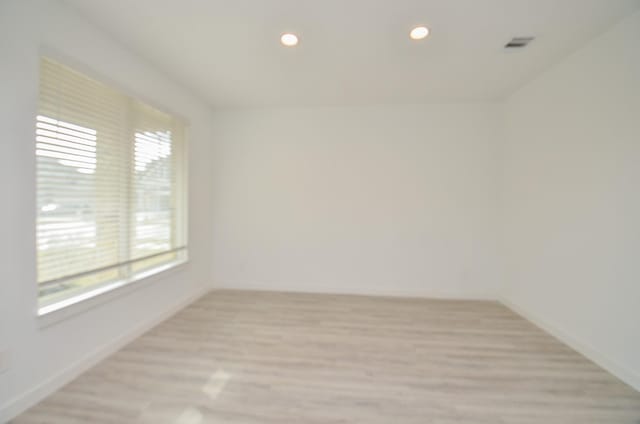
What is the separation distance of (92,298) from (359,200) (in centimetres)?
298

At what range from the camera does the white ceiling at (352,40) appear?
1.93 metres

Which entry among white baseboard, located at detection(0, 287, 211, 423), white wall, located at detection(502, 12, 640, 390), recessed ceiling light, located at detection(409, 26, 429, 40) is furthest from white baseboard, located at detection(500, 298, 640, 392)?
white baseboard, located at detection(0, 287, 211, 423)

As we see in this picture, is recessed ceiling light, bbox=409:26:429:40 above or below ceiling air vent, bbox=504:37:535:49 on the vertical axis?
below

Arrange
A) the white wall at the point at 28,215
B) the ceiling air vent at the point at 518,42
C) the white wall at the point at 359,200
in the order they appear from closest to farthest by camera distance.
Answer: the white wall at the point at 28,215 < the ceiling air vent at the point at 518,42 < the white wall at the point at 359,200

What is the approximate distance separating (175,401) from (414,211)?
3.23 metres

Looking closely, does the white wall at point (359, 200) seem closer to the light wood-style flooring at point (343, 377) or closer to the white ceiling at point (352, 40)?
the white ceiling at point (352, 40)

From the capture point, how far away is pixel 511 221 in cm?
348

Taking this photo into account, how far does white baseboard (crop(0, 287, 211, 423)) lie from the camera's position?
1.61m

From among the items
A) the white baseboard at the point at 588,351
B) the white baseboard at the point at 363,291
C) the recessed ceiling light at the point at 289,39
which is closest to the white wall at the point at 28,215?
the recessed ceiling light at the point at 289,39

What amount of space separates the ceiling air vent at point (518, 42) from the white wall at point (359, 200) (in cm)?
133

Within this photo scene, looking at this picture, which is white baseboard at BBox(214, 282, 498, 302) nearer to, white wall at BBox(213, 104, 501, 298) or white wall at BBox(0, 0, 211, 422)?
white wall at BBox(213, 104, 501, 298)

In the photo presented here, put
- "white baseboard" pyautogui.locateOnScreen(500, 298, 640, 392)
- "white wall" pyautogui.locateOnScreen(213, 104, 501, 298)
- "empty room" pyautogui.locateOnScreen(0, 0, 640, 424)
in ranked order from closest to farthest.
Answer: "empty room" pyautogui.locateOnScreen(0, 0, 640, 424)
"white baseboard" pyautogui.locateOnScreen(500, 298, 640, 392)
"white wall" pyautogui.locateOnScreen(213, 104, 501, 298)

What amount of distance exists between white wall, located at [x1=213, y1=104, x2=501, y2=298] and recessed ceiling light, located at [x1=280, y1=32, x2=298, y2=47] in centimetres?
158

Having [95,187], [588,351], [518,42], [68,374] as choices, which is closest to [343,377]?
[68,374]
